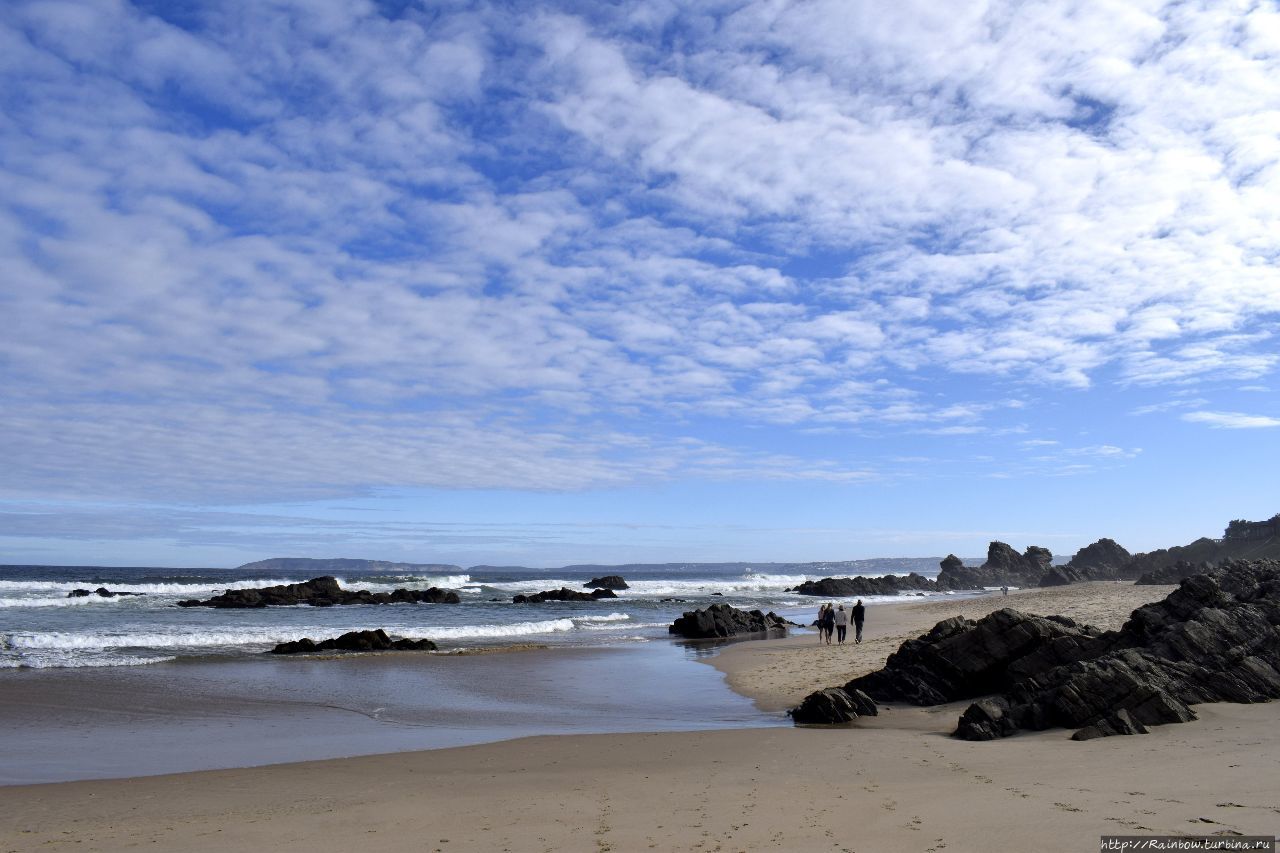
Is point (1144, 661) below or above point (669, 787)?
above

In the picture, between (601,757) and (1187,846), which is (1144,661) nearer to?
(1187,846)

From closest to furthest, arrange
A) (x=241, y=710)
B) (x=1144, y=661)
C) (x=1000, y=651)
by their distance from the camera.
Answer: (x=1144, y=661)
(x=1000, y=651)
(x=241, y=710)

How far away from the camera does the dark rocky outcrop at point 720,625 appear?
32.3m

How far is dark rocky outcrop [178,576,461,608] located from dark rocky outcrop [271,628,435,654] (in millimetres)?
26643

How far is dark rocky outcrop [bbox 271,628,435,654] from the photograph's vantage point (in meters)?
25.2

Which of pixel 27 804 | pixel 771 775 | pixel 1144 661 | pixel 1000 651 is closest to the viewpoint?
pixel 27 804

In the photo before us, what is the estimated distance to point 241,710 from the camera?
599 inches

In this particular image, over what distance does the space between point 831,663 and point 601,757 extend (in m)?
11.6

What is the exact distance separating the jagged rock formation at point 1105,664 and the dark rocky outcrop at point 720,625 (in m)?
17.2

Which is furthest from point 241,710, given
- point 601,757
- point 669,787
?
point 669,787

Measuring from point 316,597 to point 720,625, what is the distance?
32.7 metres

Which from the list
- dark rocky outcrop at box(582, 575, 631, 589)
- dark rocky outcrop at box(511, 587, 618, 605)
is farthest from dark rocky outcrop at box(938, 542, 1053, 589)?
dark rocky outcrop at box(511, 587, 618, 605)

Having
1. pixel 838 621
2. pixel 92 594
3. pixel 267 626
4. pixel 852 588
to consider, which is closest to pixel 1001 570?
pixel 852 588

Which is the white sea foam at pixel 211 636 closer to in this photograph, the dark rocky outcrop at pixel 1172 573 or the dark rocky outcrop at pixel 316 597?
the dark rocky outcrop at pixel 316 597
